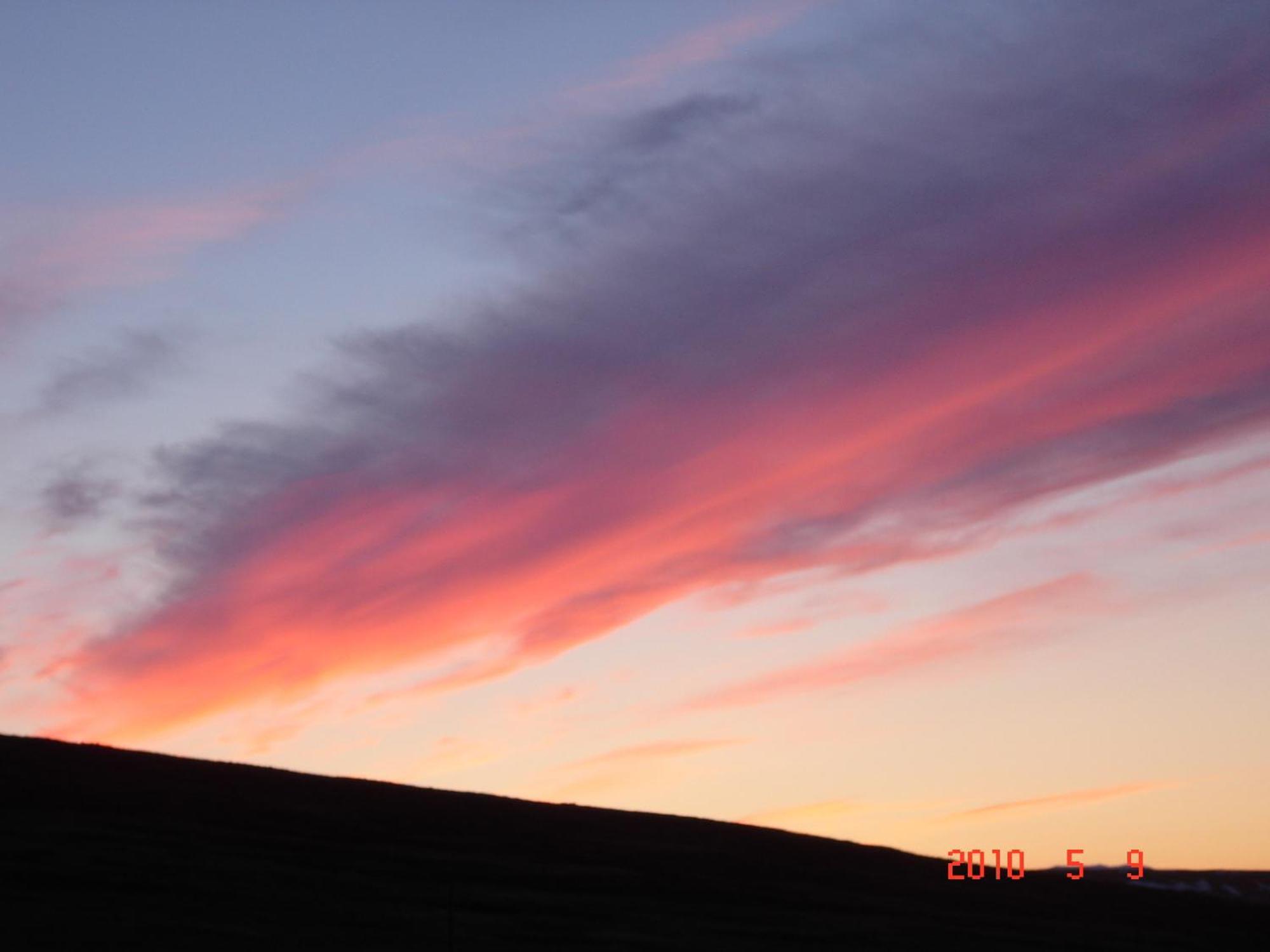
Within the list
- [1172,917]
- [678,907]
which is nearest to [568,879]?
[678,907]

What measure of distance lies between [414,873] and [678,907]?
5.59 meters

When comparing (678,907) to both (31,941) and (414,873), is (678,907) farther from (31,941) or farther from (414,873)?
(31,941)

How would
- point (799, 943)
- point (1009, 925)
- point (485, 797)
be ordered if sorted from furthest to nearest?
point (485, 797)
point (1009, 925)
point (799, 943)

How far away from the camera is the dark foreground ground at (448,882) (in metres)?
25.8

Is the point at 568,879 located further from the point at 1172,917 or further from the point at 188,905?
the point at 1172,917

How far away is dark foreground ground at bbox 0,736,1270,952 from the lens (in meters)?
25.8

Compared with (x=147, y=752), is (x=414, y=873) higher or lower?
lower

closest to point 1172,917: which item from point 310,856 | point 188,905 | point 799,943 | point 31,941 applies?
point 799,943

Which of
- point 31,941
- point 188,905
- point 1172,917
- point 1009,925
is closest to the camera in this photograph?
point 31,941

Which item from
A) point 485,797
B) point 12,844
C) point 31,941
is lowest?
point 31,941

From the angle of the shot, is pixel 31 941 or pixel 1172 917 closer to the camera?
pixel 31 941

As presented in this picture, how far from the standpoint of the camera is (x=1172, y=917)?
41.3 m

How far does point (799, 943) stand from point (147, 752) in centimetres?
2095

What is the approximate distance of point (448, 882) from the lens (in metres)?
31.9
